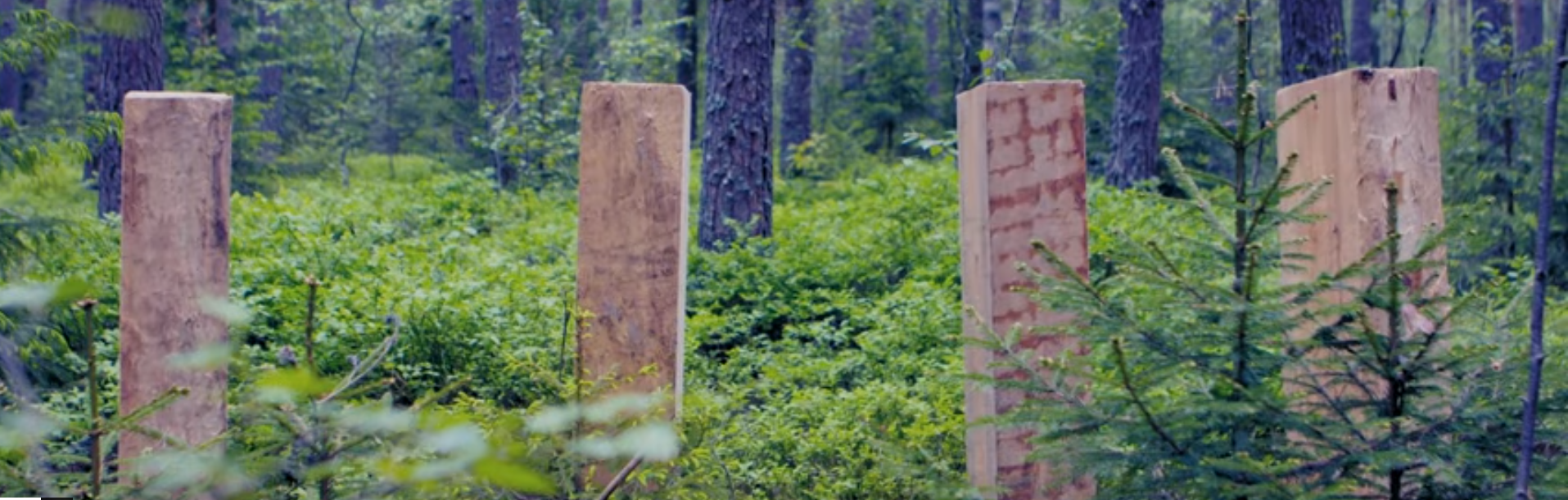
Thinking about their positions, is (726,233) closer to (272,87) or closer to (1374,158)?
(1374,158)

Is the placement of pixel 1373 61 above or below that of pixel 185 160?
above

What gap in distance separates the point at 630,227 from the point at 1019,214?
1158 millimetres

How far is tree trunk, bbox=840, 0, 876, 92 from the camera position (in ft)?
82.5

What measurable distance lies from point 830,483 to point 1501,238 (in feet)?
28.3

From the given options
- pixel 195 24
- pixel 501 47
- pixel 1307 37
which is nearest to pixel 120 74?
pixel 501 47

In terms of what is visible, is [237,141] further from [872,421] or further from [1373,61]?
[1373,61]

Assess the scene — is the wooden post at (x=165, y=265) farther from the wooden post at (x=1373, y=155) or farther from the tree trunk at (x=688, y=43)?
the tree trunk at (x=688, y=43)

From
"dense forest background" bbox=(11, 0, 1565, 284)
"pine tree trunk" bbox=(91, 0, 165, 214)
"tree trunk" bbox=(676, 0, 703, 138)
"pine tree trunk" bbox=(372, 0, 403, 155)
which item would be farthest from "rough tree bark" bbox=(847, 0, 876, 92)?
"pine tree trunk" bbox=(91, 0, 165, 214)

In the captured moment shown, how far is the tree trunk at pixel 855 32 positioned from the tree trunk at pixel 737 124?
1381cm

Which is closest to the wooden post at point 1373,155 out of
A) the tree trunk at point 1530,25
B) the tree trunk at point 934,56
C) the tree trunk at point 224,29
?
the tree trunk at point 1530,25

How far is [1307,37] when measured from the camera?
10.9m

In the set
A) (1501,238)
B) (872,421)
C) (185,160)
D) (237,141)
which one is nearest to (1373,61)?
(1501,238)

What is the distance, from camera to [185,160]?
3869 mm

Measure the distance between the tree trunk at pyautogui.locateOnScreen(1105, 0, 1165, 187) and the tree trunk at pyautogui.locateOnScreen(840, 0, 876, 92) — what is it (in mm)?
9861
